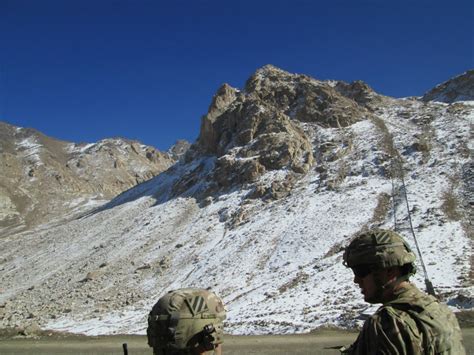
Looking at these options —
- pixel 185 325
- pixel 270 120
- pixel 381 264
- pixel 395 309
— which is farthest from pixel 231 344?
pixel 270 120

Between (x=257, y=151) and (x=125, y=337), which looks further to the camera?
(x=257, y=151)

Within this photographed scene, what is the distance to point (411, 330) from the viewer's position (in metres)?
2.48

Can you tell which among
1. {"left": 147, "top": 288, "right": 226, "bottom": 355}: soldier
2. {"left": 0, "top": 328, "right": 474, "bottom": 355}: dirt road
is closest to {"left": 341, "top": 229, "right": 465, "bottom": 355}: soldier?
{"left": 147, "top": 288, "right": 226, "bottom": 355}: soldier

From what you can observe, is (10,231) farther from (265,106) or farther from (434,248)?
(434,248)

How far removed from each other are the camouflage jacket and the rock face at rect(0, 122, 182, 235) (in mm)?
100338

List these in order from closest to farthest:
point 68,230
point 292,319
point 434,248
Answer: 1. point 292,319
2. point 434,248
3. point 68,230

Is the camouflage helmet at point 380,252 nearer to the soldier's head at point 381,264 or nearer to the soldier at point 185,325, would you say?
the soldier's head at point 381,264

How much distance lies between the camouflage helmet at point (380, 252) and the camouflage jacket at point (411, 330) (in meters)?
0.25

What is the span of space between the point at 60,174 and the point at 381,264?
135058 mm

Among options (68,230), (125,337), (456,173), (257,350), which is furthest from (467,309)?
(68,230)

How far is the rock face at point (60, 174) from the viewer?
10506 cm

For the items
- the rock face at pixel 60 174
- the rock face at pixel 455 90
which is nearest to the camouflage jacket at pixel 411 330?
the rock face at pixel 455 90

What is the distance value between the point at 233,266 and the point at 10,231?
7521 centimetres

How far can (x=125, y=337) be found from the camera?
19.4 meters
